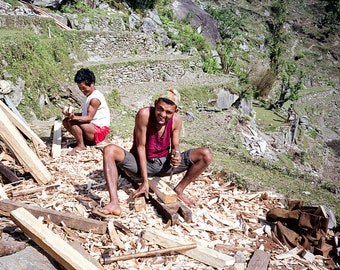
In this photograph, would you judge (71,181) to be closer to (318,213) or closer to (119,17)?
(318,213)

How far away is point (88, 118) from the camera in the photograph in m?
5.06

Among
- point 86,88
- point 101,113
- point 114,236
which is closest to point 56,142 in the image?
point 101,113

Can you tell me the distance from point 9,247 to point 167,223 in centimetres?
154

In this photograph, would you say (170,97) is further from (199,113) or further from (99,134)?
(199,113)

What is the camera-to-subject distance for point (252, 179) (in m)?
5.03

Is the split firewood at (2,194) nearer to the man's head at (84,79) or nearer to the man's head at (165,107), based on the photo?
the man's head at (165,107)

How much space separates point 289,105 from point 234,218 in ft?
84.2

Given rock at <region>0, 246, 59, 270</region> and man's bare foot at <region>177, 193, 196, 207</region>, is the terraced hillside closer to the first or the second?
man's bare foot at <region>177, 193, 196, 207</region>

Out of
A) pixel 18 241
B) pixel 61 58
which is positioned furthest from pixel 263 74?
pixel 18 241

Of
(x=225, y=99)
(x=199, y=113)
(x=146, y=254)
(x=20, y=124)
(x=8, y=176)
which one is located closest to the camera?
(x=146, y=254)

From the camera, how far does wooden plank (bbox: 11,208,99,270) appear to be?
7.55 ft

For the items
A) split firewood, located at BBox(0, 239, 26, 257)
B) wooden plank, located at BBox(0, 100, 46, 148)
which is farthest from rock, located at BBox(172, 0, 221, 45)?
split firewood, located at BBox(0, 239, 26, 257)

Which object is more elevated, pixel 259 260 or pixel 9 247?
pixel 9 247

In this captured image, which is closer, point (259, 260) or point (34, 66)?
point (259, 260)
